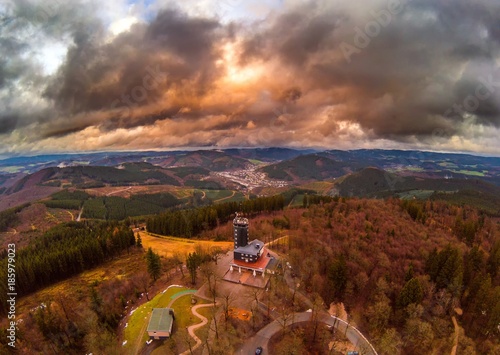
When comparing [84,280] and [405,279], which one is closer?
[405,279]

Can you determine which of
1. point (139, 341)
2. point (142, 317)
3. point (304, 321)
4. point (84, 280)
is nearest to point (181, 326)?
point (139, 341)

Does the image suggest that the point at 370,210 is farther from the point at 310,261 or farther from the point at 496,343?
the point at 496,343

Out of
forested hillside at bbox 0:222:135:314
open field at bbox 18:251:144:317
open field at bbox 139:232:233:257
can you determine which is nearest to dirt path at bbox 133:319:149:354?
open field at bbox 18:251:144:317

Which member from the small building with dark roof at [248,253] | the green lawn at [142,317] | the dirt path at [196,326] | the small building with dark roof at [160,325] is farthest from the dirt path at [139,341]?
the small building with dark roof at [248,253]

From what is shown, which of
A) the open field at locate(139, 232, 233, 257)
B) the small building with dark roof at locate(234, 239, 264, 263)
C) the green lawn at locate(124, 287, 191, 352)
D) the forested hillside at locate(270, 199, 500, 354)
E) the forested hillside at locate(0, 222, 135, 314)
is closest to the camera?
the green lawn at locate(124, 287, 191, 352)

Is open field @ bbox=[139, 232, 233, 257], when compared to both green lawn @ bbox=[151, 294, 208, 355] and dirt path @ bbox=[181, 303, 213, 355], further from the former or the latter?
dirt path @ bbox=[181, 303, 213, 355]

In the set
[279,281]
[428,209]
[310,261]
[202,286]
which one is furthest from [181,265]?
[428,209]

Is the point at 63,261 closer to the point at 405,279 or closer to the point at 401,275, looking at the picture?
the point at 405,279
